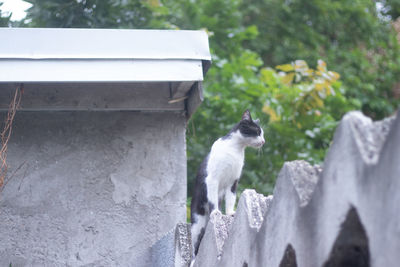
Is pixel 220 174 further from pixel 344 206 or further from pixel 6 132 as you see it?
pixel 344 206

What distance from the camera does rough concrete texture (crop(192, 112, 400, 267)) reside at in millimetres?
932

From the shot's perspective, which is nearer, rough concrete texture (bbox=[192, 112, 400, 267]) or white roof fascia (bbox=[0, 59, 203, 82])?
→ rough concrete texture (bbox=[192, 112, 400, 267])

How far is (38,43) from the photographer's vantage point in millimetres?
2432

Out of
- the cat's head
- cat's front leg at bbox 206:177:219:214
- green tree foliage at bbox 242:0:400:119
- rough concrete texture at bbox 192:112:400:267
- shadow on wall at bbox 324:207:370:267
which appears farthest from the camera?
green tree foliage at bbox 242:0:400:119

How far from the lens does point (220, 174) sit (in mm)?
2656

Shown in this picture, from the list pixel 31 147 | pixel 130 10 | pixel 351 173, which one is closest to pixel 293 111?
pixel 130 10

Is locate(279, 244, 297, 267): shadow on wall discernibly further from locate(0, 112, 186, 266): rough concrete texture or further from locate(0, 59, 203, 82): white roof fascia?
locate(0, 112, 186, 266): rough concrete texture

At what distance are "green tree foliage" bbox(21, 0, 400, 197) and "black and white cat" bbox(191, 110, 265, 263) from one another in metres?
0.76

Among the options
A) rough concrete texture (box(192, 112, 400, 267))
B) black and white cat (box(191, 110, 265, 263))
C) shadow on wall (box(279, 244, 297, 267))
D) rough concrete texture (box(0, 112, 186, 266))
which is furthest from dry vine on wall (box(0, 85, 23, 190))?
shadow on wall (box(279, 244, 297, 267))

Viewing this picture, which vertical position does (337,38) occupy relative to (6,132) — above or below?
below

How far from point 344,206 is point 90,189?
6.84 ft

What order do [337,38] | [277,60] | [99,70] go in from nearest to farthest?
1. [99,70]
2. [277,60]
3. [337,38]

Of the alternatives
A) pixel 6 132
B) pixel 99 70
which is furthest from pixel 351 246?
pixel 6 132

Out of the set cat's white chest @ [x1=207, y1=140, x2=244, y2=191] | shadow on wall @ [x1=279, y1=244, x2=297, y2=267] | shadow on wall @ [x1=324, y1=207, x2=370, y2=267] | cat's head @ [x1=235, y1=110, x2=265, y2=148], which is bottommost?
cat's white chest @ [x1=207, y1=140, x2=244, y2=191]
